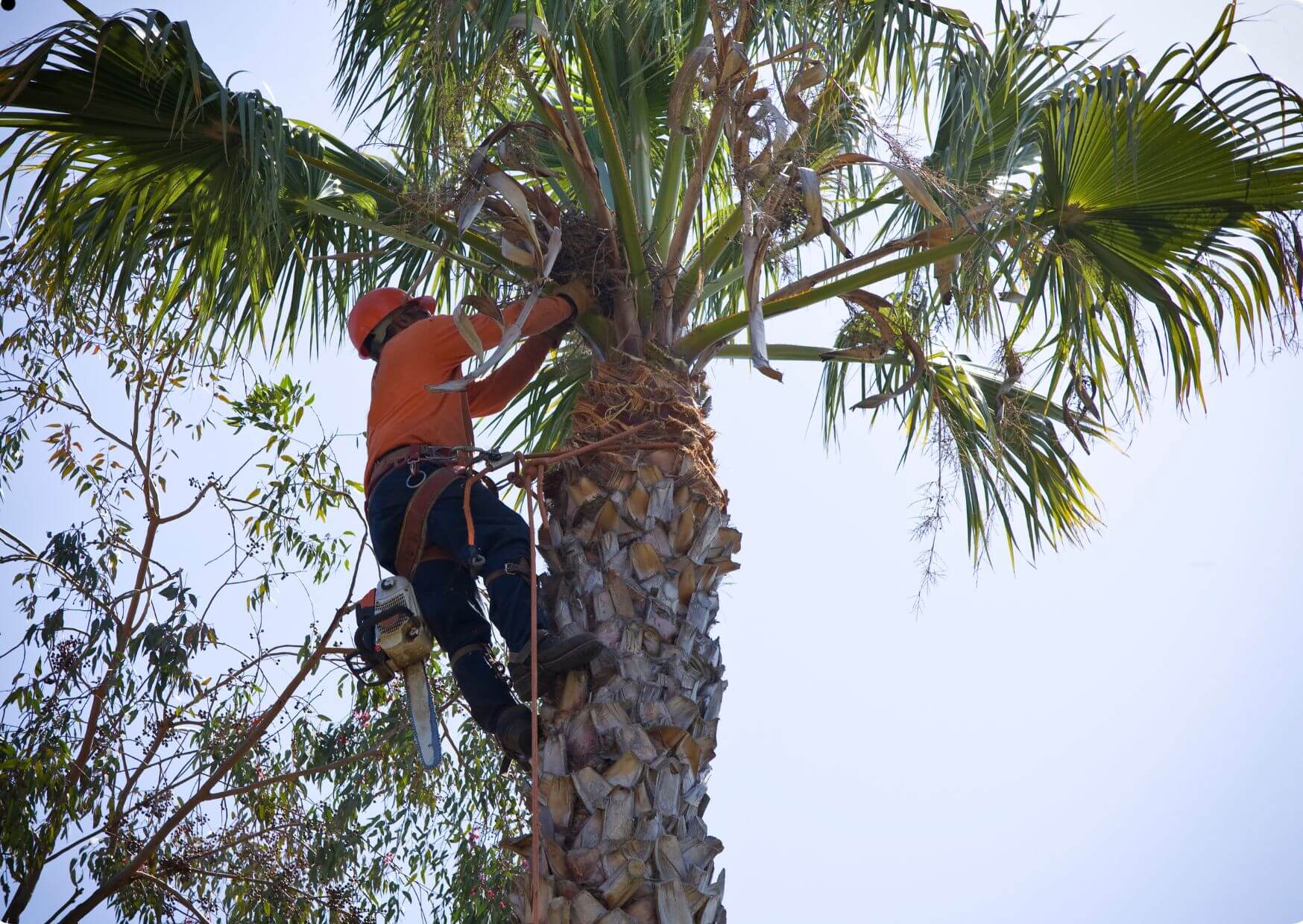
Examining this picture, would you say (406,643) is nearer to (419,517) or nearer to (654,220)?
(419,517)

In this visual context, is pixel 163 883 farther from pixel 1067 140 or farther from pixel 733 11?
pixel 1067 140

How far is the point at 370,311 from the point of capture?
5.46 meters

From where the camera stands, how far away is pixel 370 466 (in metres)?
5.01

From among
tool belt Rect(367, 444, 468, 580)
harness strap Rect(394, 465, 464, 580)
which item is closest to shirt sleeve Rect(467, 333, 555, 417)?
tool belt Rect(367, 444, 468, 580)

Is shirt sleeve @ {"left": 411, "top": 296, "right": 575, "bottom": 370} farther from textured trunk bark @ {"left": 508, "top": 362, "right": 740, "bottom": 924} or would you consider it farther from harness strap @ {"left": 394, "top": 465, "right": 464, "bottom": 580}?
harness strap @ {"left": 394, "top": 465, "right": 464, "bottom": 580}

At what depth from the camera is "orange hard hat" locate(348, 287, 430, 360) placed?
545 centimetres

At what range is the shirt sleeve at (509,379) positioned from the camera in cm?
537

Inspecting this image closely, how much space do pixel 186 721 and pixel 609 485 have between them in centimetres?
315

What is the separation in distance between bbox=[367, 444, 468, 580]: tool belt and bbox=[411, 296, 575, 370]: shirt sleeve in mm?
425

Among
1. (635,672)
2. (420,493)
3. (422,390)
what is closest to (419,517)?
(420,493)

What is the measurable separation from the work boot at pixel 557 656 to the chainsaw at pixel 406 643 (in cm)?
46

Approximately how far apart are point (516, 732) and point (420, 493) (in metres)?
0.96

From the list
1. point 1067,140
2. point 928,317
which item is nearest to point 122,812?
point 928,317

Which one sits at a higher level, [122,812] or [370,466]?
[370,466]
